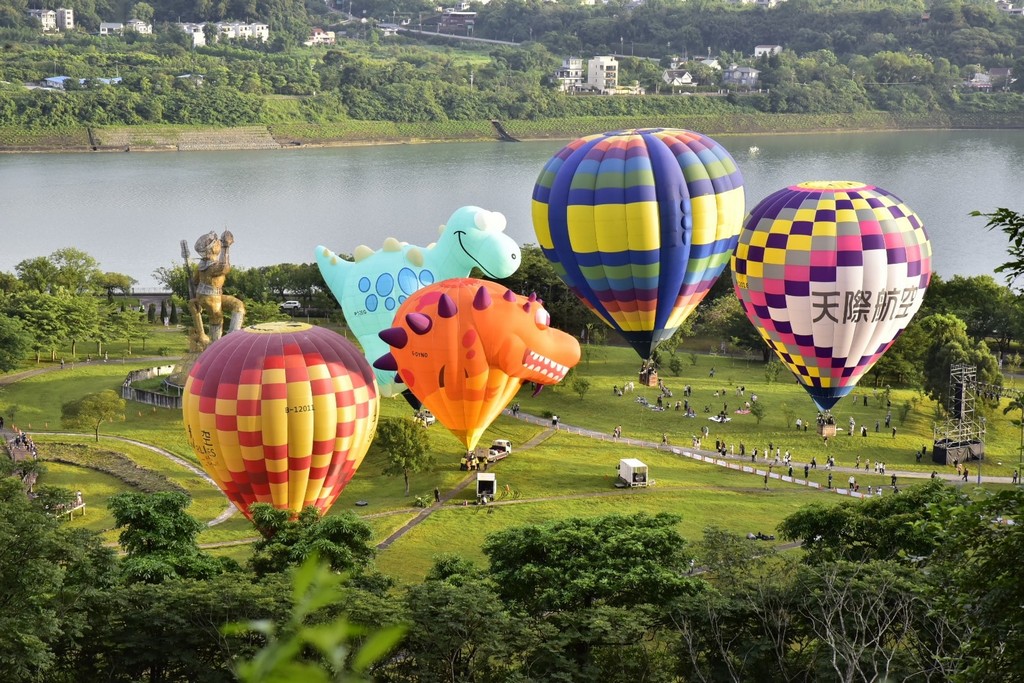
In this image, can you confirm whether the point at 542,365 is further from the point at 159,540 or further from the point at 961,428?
the point at 961,428

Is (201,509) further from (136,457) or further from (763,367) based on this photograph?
(763,367)

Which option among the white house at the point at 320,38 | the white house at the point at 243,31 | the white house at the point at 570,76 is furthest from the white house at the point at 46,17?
the white house at the point at 570,76

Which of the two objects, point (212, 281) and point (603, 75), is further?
point (603, 75)

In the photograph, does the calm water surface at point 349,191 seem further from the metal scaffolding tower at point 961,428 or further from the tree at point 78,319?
the metal scaffolding tower at point 961,428

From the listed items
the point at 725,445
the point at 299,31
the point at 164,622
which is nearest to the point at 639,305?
the point at 725,445

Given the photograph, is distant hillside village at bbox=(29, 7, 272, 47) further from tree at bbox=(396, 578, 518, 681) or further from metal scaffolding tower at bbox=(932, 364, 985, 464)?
tree at bbox=(396, 578, 518, 681)

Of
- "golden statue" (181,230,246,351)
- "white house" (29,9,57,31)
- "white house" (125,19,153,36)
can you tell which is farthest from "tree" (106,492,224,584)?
"white house" (29,9,57,31)

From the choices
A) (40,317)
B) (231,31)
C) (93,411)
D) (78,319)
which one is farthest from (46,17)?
(93,411)
